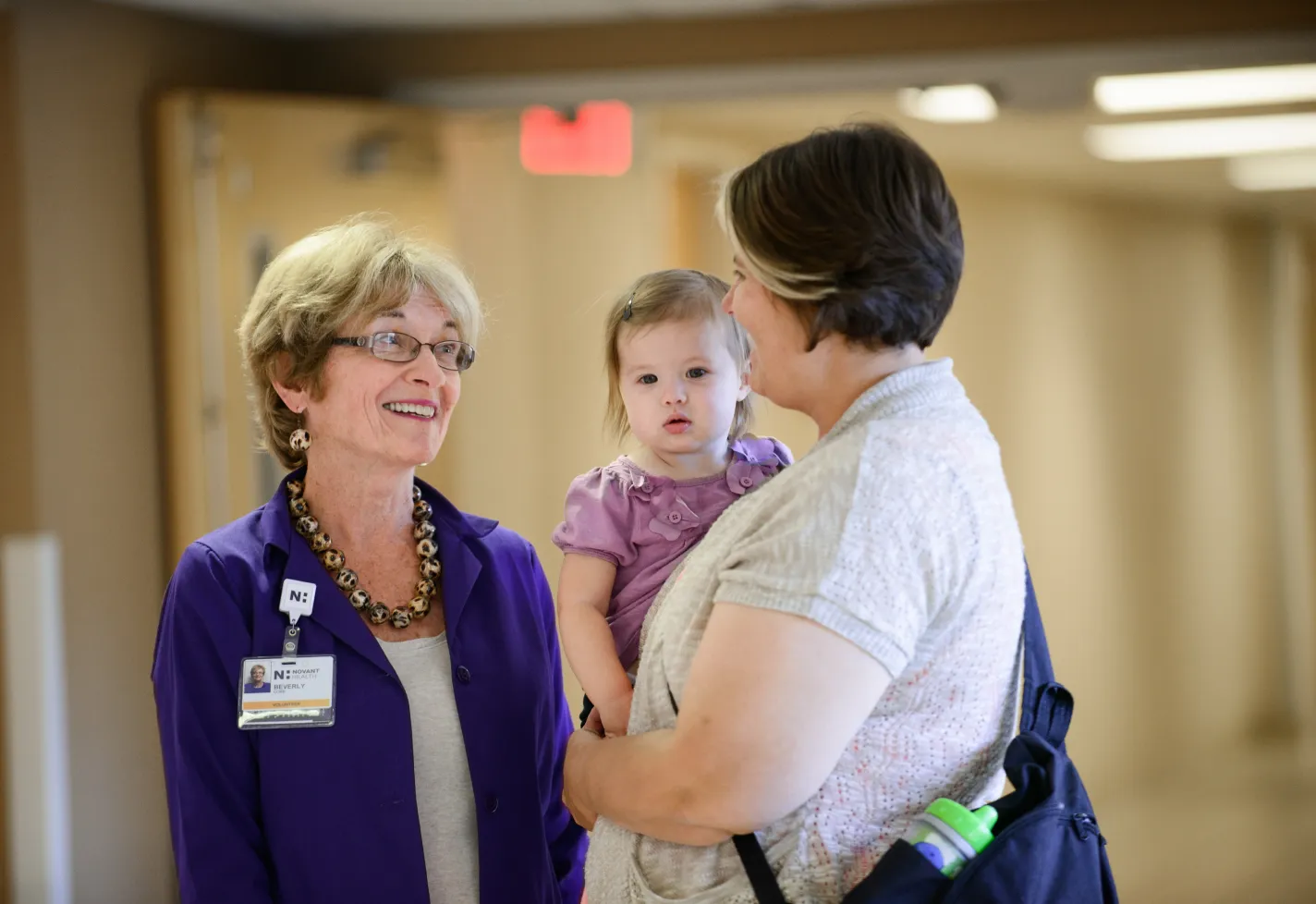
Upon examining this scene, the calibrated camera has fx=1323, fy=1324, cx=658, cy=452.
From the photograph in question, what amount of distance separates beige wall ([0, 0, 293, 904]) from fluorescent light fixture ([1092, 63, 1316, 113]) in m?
3.34

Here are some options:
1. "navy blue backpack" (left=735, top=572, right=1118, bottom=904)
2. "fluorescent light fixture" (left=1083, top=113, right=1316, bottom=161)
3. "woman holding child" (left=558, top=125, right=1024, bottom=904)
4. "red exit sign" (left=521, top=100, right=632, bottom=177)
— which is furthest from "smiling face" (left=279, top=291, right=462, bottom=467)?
"fluorescent light fixture" (left=1083, top=113, right=1316, bottom=161)

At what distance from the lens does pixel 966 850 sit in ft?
4.48

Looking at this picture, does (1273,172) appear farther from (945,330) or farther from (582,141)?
(582,141)

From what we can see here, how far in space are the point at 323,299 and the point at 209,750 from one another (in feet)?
2.16

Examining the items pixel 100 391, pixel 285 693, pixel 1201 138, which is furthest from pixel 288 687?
pixel 1201 138

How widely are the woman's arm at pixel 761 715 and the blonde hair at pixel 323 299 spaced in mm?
872

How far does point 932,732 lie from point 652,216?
147 inches

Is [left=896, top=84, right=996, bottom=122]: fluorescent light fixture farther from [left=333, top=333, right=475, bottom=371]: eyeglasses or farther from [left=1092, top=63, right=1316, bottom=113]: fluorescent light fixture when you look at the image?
[left=333, top=333, right=475, bottom=371]: eyeglasses

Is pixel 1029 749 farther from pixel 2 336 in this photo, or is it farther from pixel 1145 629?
pixel 2 336

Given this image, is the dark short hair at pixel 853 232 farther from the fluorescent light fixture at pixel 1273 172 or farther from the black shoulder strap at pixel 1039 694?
the fluorescent light fixture at pixel 1273 172

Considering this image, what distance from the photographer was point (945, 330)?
484 cm

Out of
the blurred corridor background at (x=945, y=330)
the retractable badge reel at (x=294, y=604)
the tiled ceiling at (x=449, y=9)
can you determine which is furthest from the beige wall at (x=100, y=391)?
the retractable badge reel at (x=294, y=604)

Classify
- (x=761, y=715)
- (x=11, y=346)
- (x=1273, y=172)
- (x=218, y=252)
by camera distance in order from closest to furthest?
(x=761, y=715)
(x=11, y=346)
(x=1273, y=172)
(x=218, y=252)

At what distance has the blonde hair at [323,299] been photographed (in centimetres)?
195
